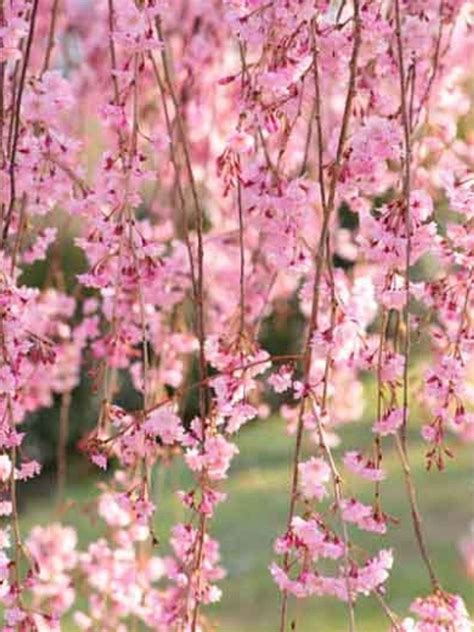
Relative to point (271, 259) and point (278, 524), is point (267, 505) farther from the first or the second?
point (271, 259)

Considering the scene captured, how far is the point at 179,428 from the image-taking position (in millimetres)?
1648

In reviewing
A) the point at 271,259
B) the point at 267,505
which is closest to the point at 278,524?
the point at 267,505

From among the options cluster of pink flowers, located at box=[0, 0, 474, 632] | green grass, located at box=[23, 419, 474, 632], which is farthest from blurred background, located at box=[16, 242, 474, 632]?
cluster of pink flowers, located at box=[0, 0, 474, 632]

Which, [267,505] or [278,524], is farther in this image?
[267,505]

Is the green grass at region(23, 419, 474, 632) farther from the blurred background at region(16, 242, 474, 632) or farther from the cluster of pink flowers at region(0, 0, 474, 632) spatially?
the cluster of pink flowers at region(0, 0, 474, 632)

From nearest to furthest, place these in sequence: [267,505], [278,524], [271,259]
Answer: [271,259], [278,524], [267,505]

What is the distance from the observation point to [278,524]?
5941 mm

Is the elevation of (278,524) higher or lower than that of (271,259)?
lower

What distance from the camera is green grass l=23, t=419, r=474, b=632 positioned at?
4.92 metres

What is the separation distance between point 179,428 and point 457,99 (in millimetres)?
1369

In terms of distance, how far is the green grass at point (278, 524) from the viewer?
194 inches

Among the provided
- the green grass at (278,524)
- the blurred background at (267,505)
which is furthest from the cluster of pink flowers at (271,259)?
the green grass at (278,524)

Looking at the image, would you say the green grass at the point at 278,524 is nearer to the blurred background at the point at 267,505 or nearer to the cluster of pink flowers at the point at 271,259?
the blurred background at the point at 267,505

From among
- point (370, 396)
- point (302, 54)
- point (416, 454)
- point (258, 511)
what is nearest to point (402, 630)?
point (302, 54)
